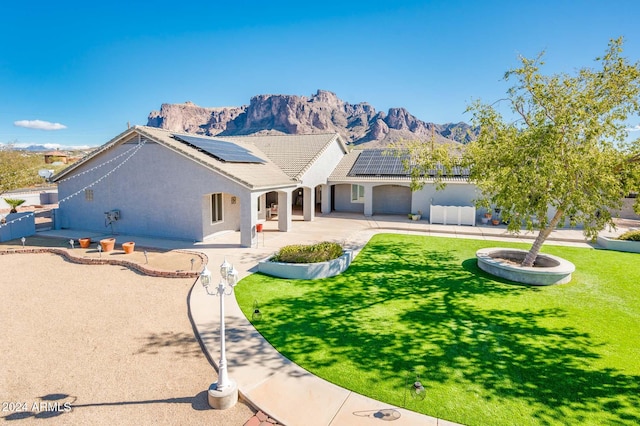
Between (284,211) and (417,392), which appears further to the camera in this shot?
(284,211)

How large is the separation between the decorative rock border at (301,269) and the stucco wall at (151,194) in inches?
191

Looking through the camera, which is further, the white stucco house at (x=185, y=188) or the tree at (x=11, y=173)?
the tree at (x=11, y=173)

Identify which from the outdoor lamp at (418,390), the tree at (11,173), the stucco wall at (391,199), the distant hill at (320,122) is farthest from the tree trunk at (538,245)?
the distant hill at (320,122)

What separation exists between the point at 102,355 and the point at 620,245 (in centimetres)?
2215

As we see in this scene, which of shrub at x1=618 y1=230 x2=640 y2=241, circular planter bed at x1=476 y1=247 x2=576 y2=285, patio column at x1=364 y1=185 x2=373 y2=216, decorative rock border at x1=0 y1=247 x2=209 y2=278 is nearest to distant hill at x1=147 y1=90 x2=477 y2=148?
patio column at x1=364 y1=185 x2=373 y2=216

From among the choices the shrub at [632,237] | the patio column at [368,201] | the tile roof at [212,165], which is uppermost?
the tile roof at [212,165]

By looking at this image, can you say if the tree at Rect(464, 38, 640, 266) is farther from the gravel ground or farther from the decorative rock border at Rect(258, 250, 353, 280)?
the gravel ground

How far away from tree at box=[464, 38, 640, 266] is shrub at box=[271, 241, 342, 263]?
6374mm

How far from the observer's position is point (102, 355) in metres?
7.39

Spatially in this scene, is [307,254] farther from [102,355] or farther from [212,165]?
[102,355]

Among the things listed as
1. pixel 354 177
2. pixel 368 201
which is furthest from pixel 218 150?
pixel 368 201

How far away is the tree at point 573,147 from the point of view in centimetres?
1055

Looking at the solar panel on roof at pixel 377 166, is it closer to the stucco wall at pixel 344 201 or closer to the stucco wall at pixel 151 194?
the stucco wall at pixel 344 201

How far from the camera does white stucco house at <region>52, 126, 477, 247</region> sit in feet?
54.1
